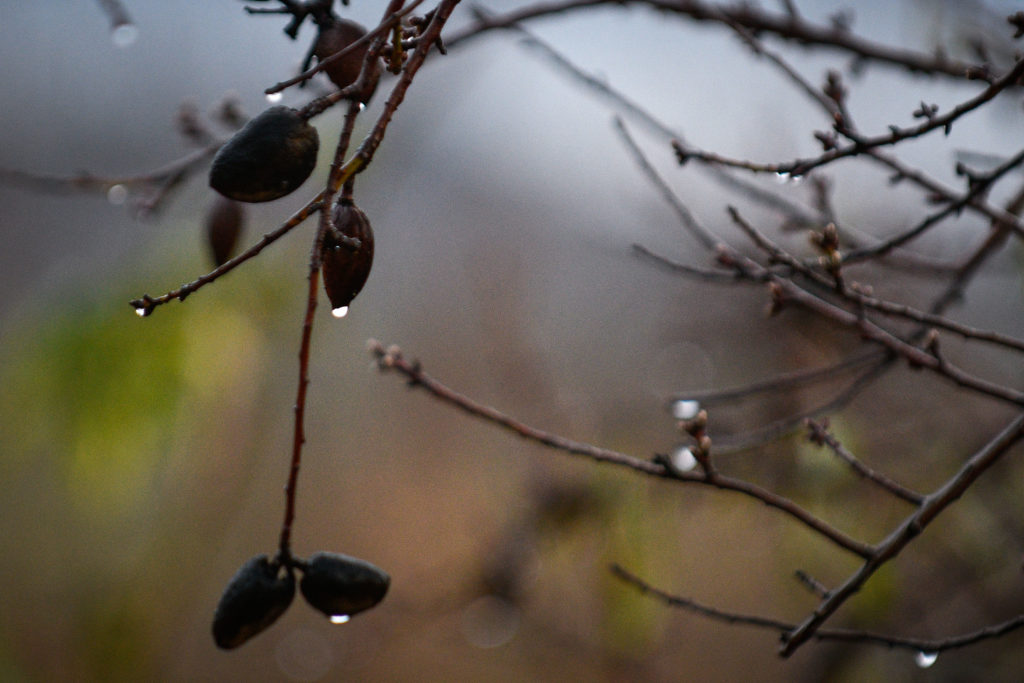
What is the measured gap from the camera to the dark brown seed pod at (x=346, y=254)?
38cm

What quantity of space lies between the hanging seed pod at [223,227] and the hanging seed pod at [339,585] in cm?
30

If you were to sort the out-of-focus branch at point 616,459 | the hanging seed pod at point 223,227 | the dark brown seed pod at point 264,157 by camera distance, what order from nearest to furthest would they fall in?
the dark brown seed pod at point 264,157 → the out-of-focus branch at point 616,459 → the hanging seed pod at point 223,227

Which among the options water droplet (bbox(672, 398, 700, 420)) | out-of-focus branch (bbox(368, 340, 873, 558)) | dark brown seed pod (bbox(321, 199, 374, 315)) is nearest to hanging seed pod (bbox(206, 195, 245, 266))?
out-of-focus branch (bbox(368, 340, 873, 558))

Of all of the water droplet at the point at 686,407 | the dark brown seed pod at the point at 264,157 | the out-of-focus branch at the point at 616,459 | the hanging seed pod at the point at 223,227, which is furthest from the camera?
the water droplet at the point at 686,407

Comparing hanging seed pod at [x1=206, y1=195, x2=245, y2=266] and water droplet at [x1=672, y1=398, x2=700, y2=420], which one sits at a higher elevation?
hanging seed pod at [x1=206, y1=195, x2=245, y2=266]

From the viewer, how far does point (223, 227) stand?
63cm

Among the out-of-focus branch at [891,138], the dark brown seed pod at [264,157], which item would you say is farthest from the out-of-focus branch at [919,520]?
the dark brown seed pod at [264,157]

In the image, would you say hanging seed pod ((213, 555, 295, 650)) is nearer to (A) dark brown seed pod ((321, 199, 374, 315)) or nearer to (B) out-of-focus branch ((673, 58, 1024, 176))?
(A) dark brown seed pod ((321, 199, 374, 315))

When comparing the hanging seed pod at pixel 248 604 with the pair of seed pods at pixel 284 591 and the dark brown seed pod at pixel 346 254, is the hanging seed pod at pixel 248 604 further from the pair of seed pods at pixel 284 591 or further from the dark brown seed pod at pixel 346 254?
the dark brown seed pod at pixel 346 254

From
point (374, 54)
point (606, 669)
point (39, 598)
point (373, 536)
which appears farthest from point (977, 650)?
point (39, 598)

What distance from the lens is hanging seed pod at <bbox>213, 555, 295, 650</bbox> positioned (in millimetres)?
419

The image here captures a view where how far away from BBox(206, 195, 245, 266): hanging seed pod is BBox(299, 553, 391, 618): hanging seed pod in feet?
0.97

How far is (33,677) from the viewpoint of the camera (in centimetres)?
179

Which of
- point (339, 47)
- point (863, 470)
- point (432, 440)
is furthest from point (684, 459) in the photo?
point (432, 440)
